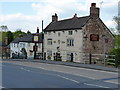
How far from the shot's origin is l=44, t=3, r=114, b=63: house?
44.9 m

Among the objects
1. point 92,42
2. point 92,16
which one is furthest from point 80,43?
point 92,16

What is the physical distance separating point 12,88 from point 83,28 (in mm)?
34200

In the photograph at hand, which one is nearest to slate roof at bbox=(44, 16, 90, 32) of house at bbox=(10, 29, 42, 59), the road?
house at bbox=(10, 29, 42, 59)

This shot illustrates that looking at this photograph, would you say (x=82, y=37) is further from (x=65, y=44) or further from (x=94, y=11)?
(x=65, y=44)

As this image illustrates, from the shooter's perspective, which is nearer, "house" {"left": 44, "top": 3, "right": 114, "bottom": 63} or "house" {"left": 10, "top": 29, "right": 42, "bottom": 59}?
"house" {"left": 44, "top": 3, "right": 114, "bottom": 63}

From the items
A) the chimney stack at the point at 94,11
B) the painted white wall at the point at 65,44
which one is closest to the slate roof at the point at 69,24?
the painted white wall at the point at 65,44

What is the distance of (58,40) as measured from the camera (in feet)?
172

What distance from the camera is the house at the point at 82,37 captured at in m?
44.9

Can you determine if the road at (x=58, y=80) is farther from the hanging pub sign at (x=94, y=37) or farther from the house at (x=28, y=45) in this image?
the house at (x=28, y=45)

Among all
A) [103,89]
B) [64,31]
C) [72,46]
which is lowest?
[103,89]

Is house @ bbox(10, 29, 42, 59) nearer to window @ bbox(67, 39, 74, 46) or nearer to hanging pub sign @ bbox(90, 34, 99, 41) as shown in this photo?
window @ bbox(67, 39, 74, 46)

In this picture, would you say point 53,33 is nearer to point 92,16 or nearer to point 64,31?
point 64,31

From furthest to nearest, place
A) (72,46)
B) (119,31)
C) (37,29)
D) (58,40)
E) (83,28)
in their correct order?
(37,29), (119,31), (58,40), (72,46), (83,28)

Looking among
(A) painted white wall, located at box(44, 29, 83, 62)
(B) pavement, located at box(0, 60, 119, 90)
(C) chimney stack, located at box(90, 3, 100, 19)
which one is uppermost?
(C) chimney stack, located at box(90, 3, 100, 19)
